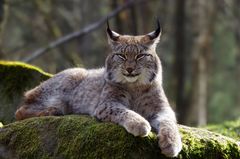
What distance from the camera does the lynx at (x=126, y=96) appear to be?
617 centimetres

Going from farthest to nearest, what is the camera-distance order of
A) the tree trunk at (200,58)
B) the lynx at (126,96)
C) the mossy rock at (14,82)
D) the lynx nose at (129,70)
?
1. the tree trunk at (200,58)
2. the mossy rock at (14,82)
3. the lynx nose at (129,70)
4. the lynx at (126,96)

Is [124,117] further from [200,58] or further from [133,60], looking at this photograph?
[200,58]

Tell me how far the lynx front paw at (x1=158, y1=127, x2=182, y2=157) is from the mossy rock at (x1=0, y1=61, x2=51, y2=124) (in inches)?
130

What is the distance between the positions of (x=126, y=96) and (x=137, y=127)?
1.37 m

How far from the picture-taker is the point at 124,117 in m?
6.27

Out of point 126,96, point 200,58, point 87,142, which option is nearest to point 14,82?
point 126,96

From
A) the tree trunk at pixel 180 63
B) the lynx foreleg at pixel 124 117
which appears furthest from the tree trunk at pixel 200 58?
the lynx foreleg at pixel 124 117

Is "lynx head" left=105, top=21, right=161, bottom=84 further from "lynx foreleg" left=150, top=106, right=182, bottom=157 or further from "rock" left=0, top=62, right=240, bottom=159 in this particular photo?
"rock" left=0, top=62, right=240, bottom=159

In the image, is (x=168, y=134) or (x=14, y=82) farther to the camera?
(x=14, y=82)

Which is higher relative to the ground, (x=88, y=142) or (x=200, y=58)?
(x=88, y=142)

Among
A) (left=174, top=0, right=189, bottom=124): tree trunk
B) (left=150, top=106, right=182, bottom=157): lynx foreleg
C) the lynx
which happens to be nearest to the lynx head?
the lynx

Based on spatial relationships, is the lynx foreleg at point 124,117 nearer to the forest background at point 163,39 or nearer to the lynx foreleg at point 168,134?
the lynx foreleg at point 168,134

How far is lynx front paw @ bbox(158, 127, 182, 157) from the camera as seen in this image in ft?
19.2

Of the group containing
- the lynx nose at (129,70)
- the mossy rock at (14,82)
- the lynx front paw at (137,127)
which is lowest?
the mossy rock at (14,82)
